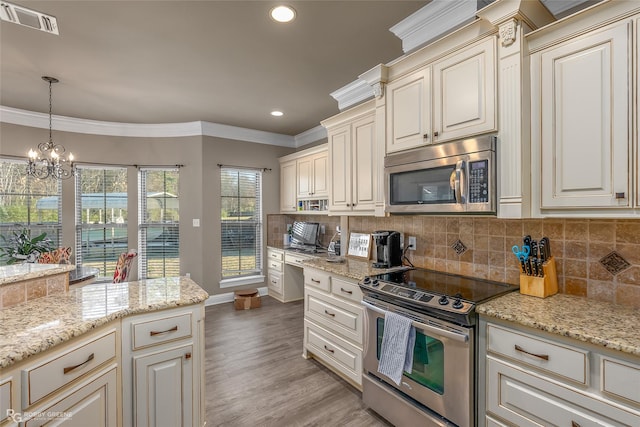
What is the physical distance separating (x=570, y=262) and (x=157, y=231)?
506 centimetres

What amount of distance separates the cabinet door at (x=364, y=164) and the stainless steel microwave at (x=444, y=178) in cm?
43

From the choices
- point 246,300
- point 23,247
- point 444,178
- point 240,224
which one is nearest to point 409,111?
point 444,178

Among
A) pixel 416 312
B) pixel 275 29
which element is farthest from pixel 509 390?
pixel 275 29

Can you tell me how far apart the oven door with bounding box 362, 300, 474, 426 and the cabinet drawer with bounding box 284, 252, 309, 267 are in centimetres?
234

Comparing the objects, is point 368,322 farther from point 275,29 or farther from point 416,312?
point 275,29

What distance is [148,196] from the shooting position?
4.77m

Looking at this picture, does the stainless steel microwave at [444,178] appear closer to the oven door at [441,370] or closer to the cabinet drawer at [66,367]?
the oven door at [441,370]

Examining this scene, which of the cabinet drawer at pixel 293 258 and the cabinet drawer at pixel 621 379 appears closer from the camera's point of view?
the cabinet drawer at pixel 621 379

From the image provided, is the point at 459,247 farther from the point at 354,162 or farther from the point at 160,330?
the point at 160,330

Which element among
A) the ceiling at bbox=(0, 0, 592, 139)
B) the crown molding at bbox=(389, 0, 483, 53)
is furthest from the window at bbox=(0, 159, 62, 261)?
the crown molding at bbox=(389, 0, 483, 53)

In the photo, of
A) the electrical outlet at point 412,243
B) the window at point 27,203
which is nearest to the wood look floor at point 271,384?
the electrical outlet at point 412,243

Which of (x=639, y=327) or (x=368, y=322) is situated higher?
(x=639, y=327)

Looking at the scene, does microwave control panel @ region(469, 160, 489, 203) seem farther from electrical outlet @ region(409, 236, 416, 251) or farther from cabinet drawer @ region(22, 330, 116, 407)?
cabinet drawer @ region(22, 330, 116, 407)

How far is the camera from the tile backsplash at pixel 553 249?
1662 mm
